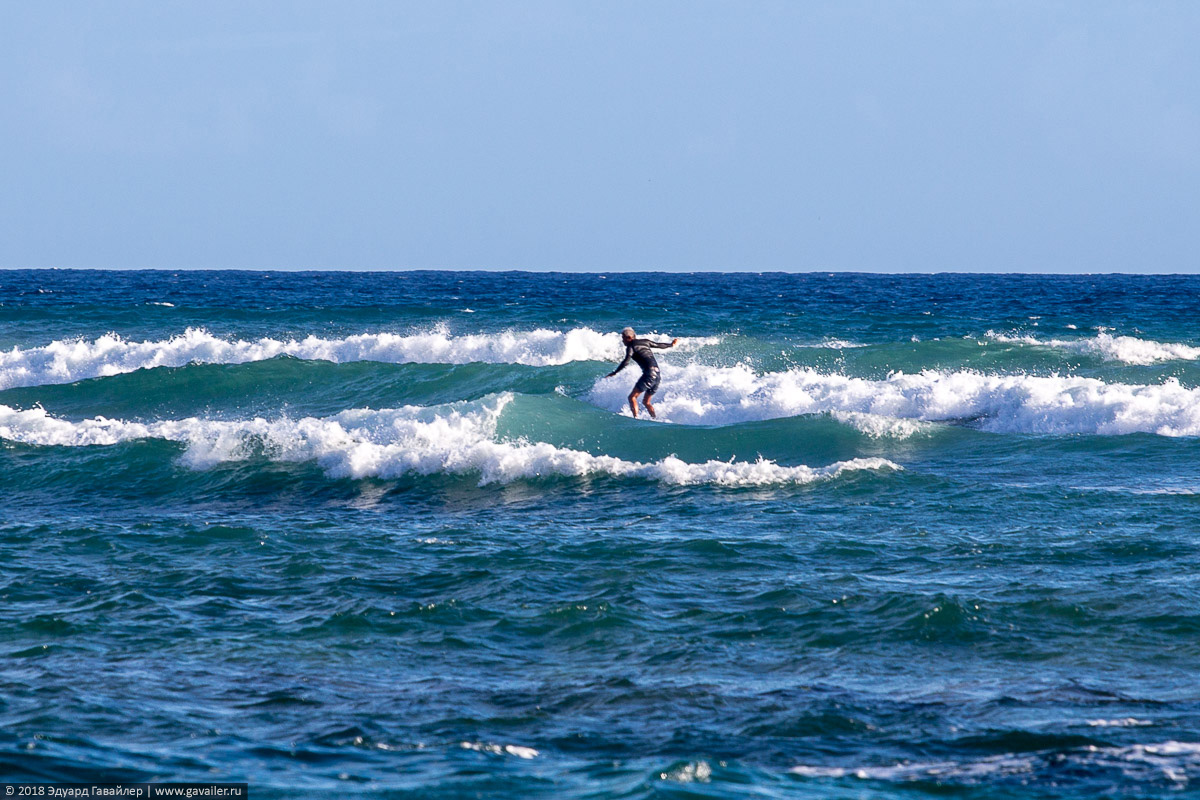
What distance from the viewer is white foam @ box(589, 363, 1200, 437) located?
16.0 m

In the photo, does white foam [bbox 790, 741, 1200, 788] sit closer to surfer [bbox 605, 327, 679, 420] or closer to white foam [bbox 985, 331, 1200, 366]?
surfer [bbox 605, 327, 679, 420]

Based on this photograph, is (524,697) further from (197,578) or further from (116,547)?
(116,547)

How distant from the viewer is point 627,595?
8383 mm

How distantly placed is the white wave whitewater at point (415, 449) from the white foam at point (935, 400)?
3.38 meters

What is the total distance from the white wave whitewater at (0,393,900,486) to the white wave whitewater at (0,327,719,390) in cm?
903

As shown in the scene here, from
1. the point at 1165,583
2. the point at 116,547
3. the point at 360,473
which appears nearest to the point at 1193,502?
the point at 1165,583

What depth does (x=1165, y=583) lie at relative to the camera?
835cm

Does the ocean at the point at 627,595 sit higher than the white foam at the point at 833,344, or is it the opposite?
the white foam at the point at 833,344

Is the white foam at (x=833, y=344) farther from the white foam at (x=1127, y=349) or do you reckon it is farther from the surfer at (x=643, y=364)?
the surfer at (x=643, y=364)

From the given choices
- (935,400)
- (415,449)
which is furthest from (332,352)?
(935,400)

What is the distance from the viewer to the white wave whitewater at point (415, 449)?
12.9 meters

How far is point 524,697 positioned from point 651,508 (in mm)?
5199

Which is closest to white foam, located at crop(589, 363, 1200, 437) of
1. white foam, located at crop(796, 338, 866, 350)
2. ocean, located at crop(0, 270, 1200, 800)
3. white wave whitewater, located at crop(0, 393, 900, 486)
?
ocean, located at crop(0, 270, 1200, 800)

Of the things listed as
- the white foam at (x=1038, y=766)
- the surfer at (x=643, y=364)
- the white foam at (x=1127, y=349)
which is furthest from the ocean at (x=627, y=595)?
the white foam at (x=1127, y=349)
